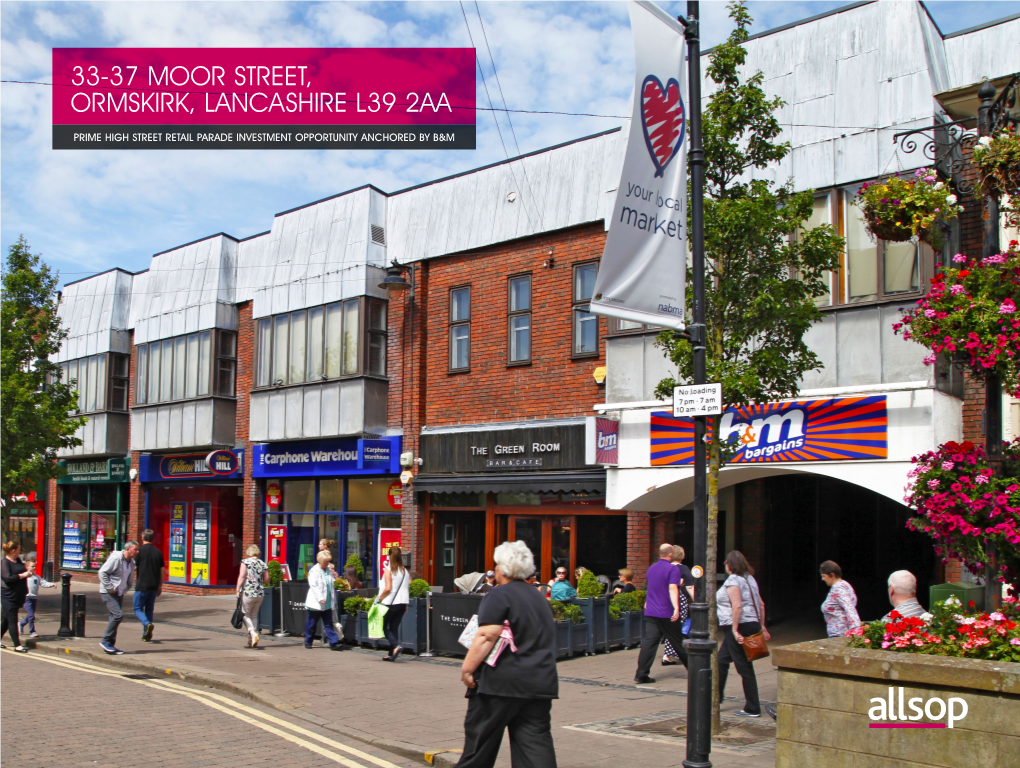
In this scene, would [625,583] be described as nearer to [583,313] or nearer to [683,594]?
[683,594]

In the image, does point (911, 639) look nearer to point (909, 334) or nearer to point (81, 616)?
point (909, 334)

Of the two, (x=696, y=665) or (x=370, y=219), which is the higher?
(x=370, y=219)

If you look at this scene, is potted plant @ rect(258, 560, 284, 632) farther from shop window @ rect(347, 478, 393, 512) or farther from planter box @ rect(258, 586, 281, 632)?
shop window @ rect(347, 478, 393, 512)

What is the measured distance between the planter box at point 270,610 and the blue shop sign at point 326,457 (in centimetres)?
403

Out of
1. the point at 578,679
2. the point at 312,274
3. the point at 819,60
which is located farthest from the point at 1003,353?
the point at 312,274

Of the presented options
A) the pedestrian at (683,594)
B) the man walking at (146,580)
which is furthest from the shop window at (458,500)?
the pedestrian at (683,594)

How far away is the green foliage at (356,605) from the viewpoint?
1515cm

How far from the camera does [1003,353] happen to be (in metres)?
7.09

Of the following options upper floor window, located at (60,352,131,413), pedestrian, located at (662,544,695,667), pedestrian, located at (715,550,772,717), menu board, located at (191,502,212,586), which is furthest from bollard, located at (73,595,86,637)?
upper floor window, located at (60,352,131,413)

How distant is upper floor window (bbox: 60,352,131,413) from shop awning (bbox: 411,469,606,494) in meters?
12.9

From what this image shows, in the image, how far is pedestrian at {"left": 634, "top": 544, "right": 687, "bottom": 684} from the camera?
38.1ft

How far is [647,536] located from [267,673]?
667 cm

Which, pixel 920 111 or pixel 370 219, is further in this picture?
pixel 370 219

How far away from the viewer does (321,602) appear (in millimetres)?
14734
